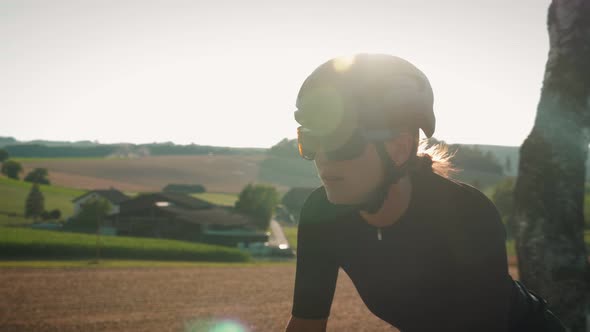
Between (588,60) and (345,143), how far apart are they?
4.26 meters

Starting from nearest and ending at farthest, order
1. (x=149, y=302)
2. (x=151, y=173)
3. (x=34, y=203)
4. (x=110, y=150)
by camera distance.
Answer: (x=149, y=302) → (x=34, y=203) → (x=151, y=173) → (x=110, y=150)

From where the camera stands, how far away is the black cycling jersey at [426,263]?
7.26 ft

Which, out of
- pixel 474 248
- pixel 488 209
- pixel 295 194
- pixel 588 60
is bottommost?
pixel 295 194

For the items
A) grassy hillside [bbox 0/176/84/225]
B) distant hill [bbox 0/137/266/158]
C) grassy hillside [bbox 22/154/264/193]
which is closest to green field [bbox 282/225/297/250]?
grassy hillside [bbox 22/154/264/193]

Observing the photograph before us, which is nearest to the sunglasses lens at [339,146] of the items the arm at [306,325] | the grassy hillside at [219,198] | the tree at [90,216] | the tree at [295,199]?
Answer: the arm at [306,325]

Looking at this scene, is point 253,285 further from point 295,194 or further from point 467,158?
point 467,158

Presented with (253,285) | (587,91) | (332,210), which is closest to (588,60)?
(587,91)

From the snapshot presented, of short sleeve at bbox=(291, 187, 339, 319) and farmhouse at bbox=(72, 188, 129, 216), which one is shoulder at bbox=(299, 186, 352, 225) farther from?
farmhouse at bbox=(72, 188, 129, 216)

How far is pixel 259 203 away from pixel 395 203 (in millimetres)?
70394

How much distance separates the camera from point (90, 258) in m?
38.4

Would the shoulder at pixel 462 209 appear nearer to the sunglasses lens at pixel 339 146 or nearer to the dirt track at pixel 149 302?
the sunglasses lens at pixel 339 146

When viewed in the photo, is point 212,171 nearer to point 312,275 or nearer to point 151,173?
point 151,173

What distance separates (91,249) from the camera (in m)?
39.4

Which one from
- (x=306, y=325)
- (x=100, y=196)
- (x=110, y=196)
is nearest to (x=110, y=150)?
(x=110, y=196)
